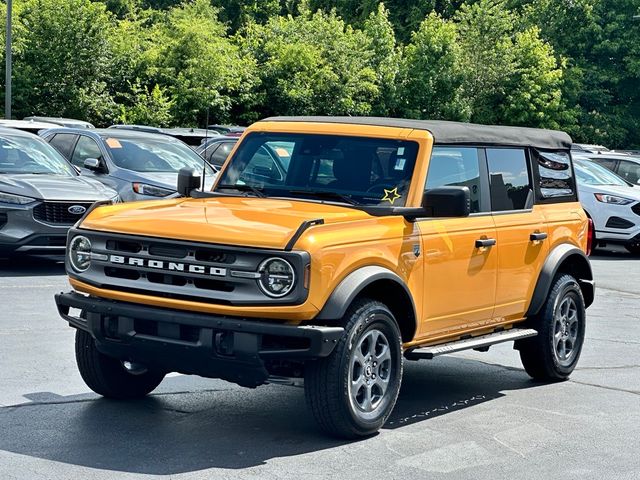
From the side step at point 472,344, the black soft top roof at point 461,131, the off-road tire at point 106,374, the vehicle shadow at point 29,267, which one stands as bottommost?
the vehicle shadow at point 29,267

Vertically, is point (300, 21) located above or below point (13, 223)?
above

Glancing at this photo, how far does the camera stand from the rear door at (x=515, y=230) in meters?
8.09

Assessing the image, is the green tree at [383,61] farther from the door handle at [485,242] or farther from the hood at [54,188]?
the door handle at [485,242]

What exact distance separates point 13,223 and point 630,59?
139ft

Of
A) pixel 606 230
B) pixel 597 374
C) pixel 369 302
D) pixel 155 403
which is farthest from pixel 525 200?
pixel 606 230

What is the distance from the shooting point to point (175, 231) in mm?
6445

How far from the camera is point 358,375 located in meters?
6.61

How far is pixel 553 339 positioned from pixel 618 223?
12.5 m

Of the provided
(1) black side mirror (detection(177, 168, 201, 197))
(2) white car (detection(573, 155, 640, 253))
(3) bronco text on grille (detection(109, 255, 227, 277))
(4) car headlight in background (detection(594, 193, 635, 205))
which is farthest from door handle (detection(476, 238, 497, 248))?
(4) car headlight in background (detection(594, 193, 635, 205))

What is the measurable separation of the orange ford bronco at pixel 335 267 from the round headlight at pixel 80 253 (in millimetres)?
13

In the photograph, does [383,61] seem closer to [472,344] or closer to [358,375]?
[472,344]

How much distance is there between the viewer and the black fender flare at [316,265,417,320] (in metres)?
6.29

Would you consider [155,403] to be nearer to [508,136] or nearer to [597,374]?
[508,136]

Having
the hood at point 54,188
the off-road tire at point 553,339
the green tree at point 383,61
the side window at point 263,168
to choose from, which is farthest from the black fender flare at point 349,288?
the green tree at point 383,61
